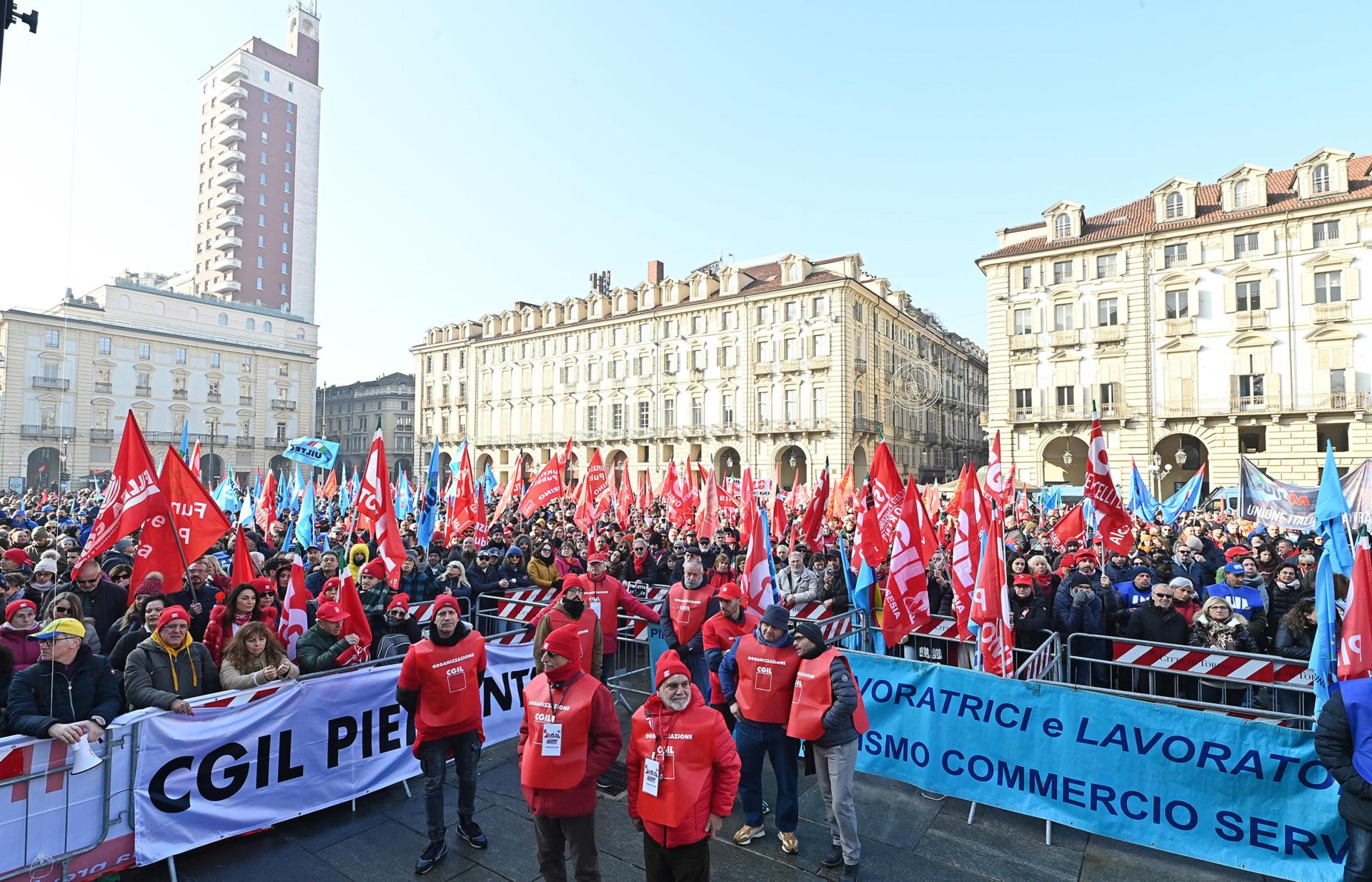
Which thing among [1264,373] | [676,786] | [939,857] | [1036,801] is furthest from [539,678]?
[1264,373]

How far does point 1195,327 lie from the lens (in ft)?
128

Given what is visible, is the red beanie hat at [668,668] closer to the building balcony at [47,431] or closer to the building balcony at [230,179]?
the building balcony at [47,431]

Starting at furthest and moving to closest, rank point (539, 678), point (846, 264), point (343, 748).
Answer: point (846, 264) → point (343, 748) → point (539, 678)

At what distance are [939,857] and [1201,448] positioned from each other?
4247 cm

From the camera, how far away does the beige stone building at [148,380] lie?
60594 millimetres

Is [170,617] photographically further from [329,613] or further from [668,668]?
[668,668]

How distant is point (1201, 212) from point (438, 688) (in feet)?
156

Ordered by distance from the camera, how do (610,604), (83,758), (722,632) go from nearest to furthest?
1. (83,758)
2. (722,632)
3. (610,604)

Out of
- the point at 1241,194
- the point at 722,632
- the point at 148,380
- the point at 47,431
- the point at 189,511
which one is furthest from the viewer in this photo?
the point at 148,380

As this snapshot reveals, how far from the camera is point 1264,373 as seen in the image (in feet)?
123

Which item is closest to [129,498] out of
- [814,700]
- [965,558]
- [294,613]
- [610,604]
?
[294,613]

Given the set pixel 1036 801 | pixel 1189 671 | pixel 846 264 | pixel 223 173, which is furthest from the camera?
pixel 223 173

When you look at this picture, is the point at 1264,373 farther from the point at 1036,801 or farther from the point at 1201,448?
the point at 1036,801

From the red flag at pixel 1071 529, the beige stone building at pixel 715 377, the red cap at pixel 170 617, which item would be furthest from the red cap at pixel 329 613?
the beige stone building at pixel 715 377
